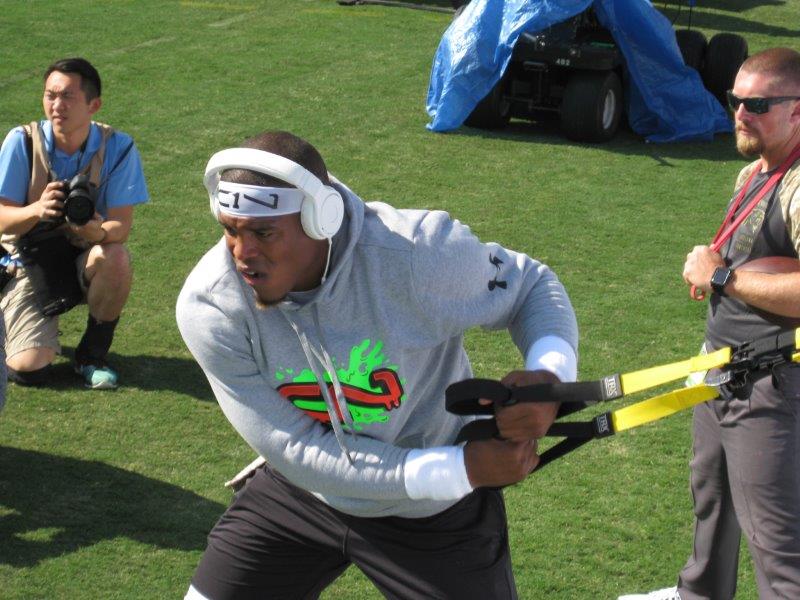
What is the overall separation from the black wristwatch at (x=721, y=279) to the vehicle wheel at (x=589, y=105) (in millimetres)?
7127

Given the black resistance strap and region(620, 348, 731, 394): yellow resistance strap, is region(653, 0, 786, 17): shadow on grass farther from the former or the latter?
region(620, 348, 731, 394): yellow resistance strap

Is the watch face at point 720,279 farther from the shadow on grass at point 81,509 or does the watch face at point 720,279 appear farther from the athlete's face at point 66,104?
the athlete's face at point 66,104

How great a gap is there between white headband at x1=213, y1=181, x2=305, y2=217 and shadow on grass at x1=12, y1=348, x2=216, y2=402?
356 cm

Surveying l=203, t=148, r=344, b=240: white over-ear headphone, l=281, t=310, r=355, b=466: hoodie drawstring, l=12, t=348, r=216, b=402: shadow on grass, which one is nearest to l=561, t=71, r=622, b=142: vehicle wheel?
l=12, t=348, r=216, b=402: shadow on grass

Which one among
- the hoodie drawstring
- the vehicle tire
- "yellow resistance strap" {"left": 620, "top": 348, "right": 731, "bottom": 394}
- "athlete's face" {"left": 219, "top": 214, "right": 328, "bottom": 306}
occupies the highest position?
"athlete's face" {"left": 219, "top": 214, "right": 328, "bottom": 306}

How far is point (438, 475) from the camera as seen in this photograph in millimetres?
3121

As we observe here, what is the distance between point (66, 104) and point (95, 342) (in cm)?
128

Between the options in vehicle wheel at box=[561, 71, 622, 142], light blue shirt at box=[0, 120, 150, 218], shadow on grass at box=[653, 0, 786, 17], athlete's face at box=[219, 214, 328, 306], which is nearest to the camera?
athlete's face at box=[219, 214, 328, 306]

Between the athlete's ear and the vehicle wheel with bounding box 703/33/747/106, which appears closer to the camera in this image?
the athlete's ear

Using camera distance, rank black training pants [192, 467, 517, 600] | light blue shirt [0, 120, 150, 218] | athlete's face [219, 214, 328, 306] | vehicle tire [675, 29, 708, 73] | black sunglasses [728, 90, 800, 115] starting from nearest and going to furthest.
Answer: athlete's face [219, 214, 328, 306] → black training pants [192, 467, 517, 600] → black sunglasses [728, 90, 800, 115] → light blue shirt [0, 120, 150, 218] → vehicle tire [675, 29, 708, 73]

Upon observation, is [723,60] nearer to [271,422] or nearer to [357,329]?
[357,329]

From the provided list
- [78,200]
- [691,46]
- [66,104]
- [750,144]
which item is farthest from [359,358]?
[691,46]

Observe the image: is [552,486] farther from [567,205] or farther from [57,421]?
[567,205]

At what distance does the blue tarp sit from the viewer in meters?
11.1
